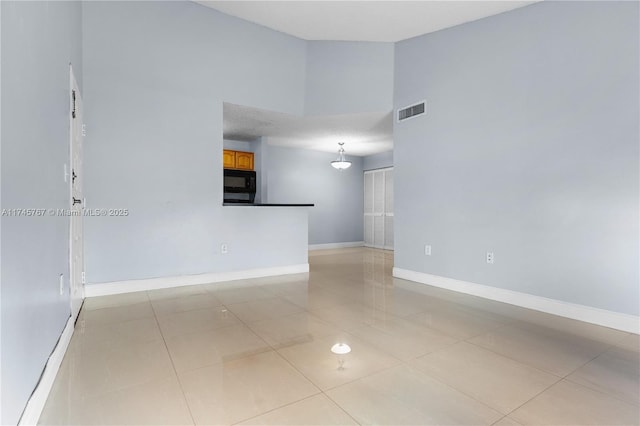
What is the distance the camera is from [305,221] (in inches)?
192

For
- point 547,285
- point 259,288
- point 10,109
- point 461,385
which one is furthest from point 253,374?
point 547,285

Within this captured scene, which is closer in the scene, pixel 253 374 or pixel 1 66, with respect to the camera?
pixel 1 66

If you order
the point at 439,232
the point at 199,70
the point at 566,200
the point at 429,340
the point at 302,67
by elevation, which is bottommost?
the point at 429,340

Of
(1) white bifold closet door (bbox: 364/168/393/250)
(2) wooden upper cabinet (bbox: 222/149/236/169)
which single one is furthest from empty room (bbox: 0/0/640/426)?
(1) white bifold closet door (bbox: 364/168/393/250)

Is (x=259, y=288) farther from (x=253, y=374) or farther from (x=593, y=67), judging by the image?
(x=593, y=67)

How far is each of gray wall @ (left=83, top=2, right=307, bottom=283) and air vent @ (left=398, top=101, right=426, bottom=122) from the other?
174 cm

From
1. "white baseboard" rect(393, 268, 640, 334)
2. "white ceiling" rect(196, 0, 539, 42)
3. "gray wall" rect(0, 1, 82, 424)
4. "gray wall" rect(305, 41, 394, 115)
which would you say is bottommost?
"white baseboard" rect(393, 268, 640, 334)

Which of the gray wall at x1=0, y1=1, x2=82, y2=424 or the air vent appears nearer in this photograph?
the gray wall at x1=0, y1=1, x2=82, y2=424

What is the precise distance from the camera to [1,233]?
3.64ft

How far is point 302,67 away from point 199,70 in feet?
4.96

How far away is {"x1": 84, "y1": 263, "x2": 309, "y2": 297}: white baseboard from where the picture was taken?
11.2ft

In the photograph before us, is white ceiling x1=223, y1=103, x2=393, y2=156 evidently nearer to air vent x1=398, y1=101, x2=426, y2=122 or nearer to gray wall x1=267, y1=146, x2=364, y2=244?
air vent x1=398, y1=101, x2=426, y2=122

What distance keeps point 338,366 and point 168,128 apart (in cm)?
332

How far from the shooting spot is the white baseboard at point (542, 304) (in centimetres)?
255
